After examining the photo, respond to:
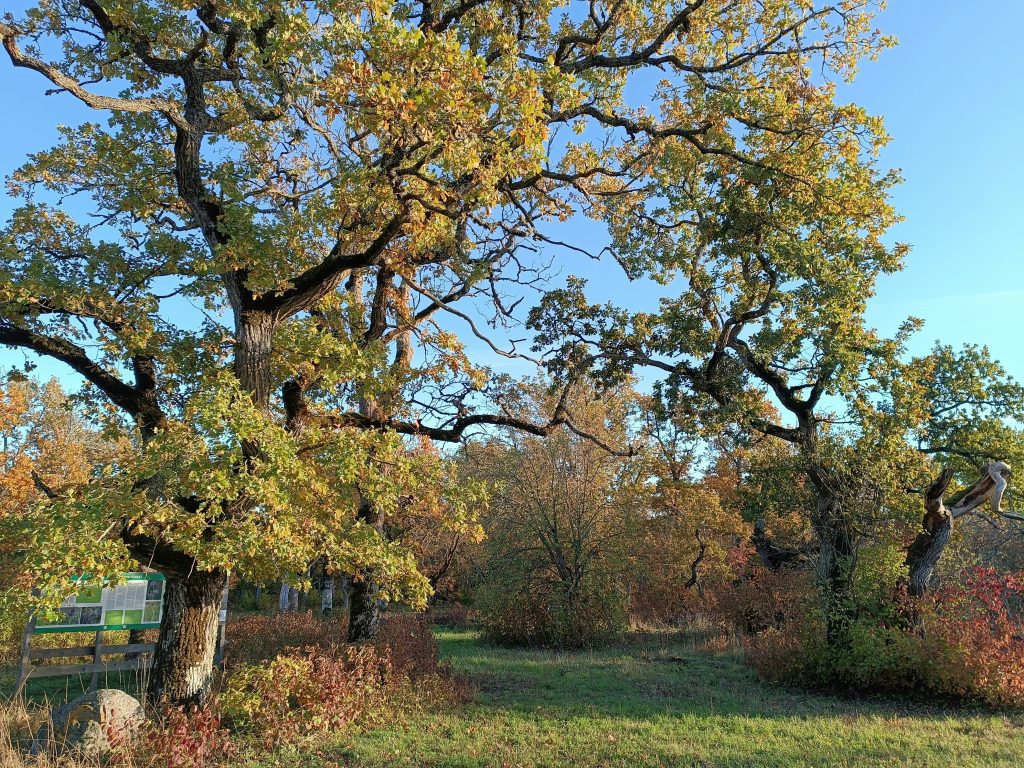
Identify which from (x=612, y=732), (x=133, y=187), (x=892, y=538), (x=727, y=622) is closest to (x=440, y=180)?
(x=133, y=187)

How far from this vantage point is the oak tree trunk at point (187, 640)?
26.3ft

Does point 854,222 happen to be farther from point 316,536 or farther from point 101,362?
point 101,362

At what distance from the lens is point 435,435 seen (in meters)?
11.7

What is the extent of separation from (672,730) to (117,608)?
32.2ft

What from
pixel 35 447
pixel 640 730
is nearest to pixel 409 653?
pixel 640 730

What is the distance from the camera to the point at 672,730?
804cm

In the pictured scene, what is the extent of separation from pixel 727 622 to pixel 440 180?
16.6 m

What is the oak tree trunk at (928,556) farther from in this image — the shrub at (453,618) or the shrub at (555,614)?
the shrub at (453,618)

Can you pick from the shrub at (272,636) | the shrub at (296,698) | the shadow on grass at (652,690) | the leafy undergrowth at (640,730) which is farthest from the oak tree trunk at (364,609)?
the shrub at (296,698)

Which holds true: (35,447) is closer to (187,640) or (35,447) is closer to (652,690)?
(187,640)

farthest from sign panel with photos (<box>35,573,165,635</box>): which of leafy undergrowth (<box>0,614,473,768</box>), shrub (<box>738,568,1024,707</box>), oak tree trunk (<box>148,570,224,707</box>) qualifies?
shrub (<box>738,568,1024,707</box>)

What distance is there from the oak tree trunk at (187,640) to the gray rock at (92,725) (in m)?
0.60

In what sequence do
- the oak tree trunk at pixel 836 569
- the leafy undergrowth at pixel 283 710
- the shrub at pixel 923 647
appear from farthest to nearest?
the oak tree trunk at pixel 836 569, the shrub at pixel 923 647, the leafy undergrowth at pixel 283 710

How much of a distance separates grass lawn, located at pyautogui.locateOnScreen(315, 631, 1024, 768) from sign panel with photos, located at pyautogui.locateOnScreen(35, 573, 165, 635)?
5693 millimetres
